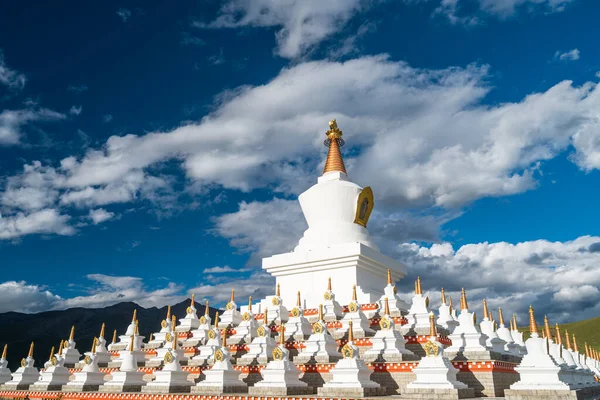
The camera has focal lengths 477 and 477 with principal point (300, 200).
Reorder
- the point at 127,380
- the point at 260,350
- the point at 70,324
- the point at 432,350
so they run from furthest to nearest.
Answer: the point at 70,324, the point at 260,350, the point at 127,380, the point at 432,350

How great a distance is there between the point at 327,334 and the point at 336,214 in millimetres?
7593

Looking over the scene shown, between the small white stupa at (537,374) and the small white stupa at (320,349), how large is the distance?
461cm

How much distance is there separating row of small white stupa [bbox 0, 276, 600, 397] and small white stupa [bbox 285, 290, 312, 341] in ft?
0.10

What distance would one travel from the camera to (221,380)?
37.2ft

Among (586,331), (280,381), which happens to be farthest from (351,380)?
(586,331)

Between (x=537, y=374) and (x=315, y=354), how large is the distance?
530 centimetres

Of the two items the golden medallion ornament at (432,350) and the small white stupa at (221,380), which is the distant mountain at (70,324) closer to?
the small white stupa at (221,380)

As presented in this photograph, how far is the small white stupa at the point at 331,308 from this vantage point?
1473 centimetres

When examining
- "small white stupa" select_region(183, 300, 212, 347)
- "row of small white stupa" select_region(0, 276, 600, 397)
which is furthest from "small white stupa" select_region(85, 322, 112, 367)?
"small white stupa" select_region(183, 300, 212, 347)

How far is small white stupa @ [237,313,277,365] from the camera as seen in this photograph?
12.6 m

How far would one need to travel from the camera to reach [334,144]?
2212 cm

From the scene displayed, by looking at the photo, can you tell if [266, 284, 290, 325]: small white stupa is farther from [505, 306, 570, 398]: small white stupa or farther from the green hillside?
the green hillside

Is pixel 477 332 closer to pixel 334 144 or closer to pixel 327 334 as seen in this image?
pixel 327 334

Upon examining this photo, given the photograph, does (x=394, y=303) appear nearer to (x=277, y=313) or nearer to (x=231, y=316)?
(x=277, y=313)
